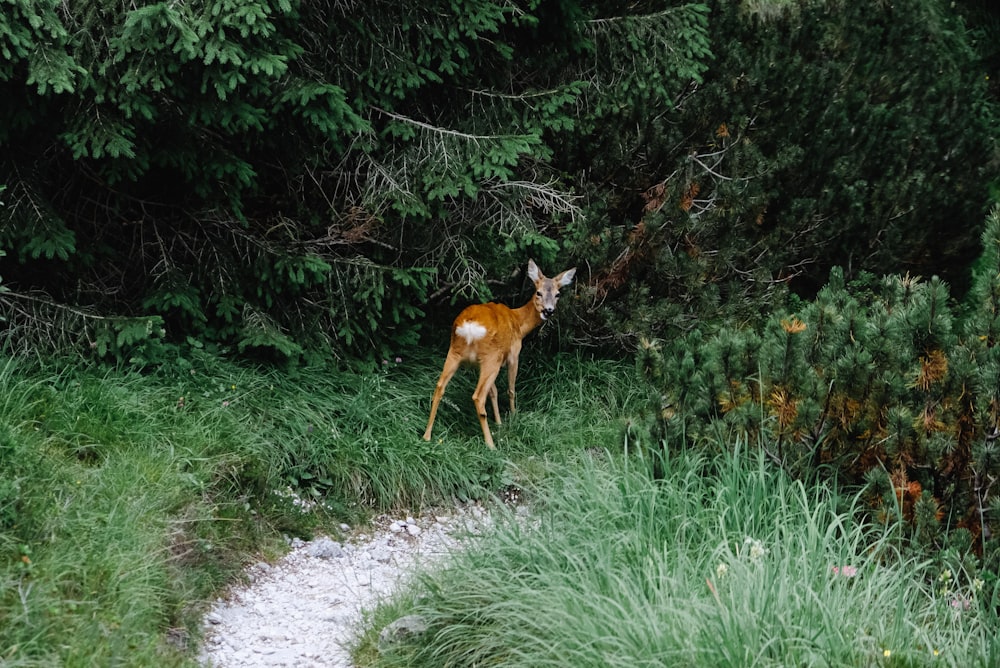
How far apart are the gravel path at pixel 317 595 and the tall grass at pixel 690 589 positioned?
36cm

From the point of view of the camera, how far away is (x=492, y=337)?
7875mm

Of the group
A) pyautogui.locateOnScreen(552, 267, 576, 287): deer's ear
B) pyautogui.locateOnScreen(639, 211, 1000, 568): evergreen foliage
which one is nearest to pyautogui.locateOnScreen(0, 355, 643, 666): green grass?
pyautogui.locateOnScreen(639, 211, 1000, 568): evergreen foliage

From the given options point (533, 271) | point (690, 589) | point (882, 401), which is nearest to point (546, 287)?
point (533, 271)

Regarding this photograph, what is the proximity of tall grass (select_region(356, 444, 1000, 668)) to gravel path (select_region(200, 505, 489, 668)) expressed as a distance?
0.36 metres

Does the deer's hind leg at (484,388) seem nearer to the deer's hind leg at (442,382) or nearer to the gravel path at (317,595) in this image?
the deer's hind leg at (442,382)

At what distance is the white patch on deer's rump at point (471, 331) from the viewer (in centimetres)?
772

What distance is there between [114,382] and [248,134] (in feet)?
6.04

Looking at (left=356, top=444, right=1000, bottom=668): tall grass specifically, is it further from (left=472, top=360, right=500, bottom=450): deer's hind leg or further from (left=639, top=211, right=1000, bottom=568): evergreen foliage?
(left=472, top=360, right=500, bottom=450): deer's hind leg

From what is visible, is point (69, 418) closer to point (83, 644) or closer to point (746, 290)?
point (83, 644)

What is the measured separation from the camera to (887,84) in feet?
34.1

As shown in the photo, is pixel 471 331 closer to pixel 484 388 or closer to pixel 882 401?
pixel 484 388

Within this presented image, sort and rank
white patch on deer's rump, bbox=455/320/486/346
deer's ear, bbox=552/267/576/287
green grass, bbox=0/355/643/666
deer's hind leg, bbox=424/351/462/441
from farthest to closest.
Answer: deer's ear, bbox=552/267/576/287
white patch on deer's rump, bbox=455/320/486/346
deer's hind leg, bbox=424/351/462/441
green grass, bbox=0/355/643/666

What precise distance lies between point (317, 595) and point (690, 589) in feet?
8.03

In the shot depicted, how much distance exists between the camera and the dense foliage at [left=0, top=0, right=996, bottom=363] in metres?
6.28
